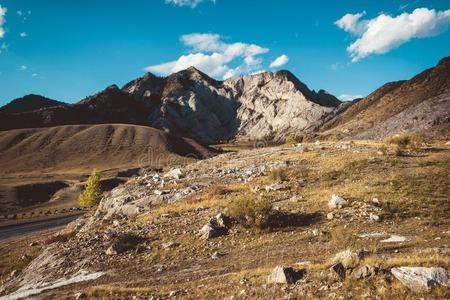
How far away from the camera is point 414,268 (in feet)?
24.9

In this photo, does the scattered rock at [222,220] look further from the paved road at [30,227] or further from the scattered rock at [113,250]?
the paved road at [30,227]

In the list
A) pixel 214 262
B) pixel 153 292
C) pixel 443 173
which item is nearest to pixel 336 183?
pixel 443 173

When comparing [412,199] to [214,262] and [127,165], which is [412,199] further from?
[127,165]

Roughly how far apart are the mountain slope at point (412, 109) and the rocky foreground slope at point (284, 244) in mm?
42196

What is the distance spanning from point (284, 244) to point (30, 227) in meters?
51.2

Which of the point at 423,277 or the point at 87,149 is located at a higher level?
the point at 87,149

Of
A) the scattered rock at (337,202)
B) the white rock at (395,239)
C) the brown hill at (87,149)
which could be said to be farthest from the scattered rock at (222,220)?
the brown hill at (87,149)

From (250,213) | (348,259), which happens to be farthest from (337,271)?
(250,213)

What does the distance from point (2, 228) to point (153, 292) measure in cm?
5401

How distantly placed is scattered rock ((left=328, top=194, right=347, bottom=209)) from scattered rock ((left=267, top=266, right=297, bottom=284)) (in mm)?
7428

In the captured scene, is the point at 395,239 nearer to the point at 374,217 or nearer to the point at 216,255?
the point at 374,217

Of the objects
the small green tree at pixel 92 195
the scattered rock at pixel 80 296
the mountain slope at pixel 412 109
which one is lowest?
the small green tree at pixel 92 195

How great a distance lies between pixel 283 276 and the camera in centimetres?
883

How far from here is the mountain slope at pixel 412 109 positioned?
61.0 meters
